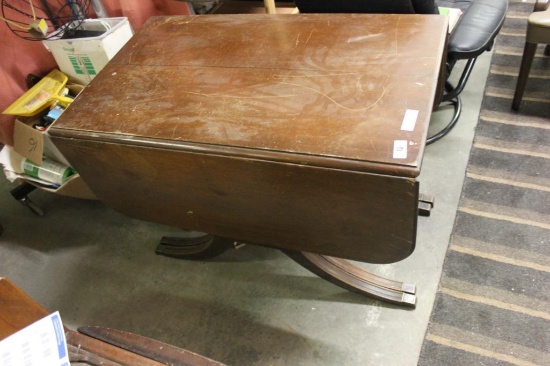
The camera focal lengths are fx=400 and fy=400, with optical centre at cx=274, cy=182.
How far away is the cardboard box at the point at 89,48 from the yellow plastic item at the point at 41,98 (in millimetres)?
65

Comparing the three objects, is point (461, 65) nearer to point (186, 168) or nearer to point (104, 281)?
point (186, 168)

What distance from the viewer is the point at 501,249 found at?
1.36 metres

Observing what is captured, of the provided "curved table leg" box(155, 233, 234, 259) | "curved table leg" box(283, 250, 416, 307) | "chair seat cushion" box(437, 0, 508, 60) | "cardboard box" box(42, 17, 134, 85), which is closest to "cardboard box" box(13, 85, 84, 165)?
"cardboard box" box(42, 17, 134, 85)

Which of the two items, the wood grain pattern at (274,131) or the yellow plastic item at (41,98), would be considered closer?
the wood grain pattern at (274,131)

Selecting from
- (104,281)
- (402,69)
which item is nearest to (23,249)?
(104,281)

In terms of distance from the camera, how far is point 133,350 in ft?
2.76

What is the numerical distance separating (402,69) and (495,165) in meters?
0.89

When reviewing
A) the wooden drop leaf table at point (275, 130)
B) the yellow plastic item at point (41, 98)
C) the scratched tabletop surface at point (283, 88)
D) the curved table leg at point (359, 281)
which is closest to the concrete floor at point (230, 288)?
the curved table leg at point (359, 281)

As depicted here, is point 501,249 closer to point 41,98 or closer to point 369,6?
point 369,6

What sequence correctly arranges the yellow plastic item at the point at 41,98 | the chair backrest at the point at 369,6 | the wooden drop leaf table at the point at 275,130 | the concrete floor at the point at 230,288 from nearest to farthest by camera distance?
the wooden drop leaf table at the point at 275,130 → the chair backrest at the point at 369,6 → the concrete floor at the point at 230,288 → the yellow plastic item at the point at 41,98

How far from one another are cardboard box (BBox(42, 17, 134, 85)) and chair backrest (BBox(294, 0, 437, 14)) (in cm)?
73

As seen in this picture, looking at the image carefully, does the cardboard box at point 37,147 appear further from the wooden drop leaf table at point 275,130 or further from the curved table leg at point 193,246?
the wooden drop leaf table at point 275,130

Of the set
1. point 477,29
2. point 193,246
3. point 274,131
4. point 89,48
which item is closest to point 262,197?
point 274,131

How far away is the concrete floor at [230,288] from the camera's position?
4.19 ft
